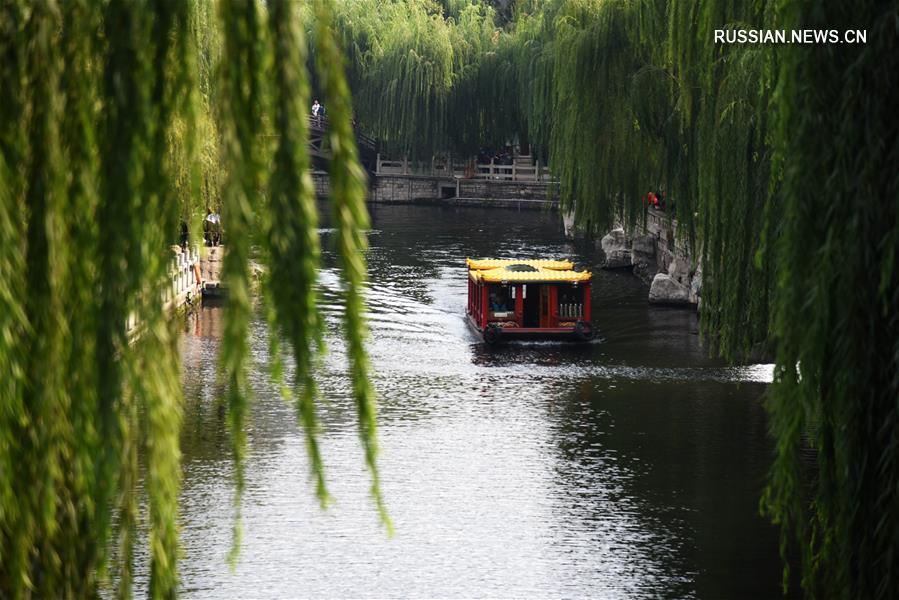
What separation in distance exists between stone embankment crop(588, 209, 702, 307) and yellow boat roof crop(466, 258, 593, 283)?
5.67 ft

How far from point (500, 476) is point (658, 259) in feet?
57.8

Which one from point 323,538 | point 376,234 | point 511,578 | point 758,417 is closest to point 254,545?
point 323,538

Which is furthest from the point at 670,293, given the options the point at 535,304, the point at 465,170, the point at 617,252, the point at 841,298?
the point at 841,298

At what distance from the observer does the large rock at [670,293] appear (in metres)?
27.2

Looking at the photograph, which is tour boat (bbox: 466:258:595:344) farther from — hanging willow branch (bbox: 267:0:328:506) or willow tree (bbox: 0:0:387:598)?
hanging willow branch (bbox: 267:0:328:506)

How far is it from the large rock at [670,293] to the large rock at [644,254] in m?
4.25

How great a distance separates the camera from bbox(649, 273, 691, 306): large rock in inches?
1071

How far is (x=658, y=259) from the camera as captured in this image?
31891 mm

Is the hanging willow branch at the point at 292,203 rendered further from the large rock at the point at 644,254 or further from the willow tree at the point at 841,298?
the large rock at the point at 644,254

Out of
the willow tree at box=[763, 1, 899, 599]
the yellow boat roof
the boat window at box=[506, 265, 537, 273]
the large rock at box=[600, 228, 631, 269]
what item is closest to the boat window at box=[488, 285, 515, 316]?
the yellow boat roof

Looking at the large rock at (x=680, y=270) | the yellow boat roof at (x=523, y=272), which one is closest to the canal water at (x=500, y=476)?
the yellow boat roof at (x=523, y=272)

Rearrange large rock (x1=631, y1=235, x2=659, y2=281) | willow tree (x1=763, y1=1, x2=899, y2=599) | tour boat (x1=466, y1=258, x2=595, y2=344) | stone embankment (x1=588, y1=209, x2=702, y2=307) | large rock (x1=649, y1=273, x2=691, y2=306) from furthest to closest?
large rock (x1=631, y1=235, x2=659, y2=281), large rock (x1=649, y1=273, x2=691, y2=306), stone embankment (x1=588, y1=209, x2=702, y2=307), tour boat (x1=466, y1=258, x2=595, y2=344), willow tree (x1=763, y1=1, x2=899, y2=599)

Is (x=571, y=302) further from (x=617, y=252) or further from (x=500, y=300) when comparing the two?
(x=617, y=252)

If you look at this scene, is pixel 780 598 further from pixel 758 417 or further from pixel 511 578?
pixel 758 417
